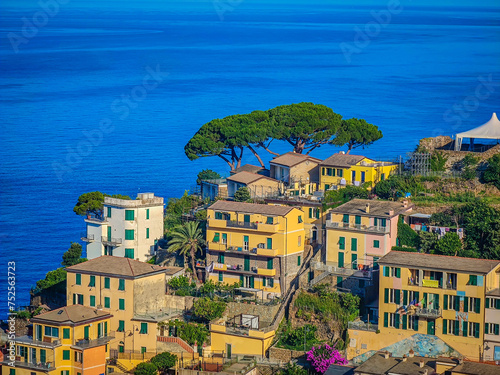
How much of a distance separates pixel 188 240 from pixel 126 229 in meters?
4.85

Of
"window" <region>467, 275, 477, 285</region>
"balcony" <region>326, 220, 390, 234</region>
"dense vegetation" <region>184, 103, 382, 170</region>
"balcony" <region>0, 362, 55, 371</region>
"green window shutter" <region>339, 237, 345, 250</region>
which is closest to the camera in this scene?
"window" <region>467, 275, 477, 285</region>

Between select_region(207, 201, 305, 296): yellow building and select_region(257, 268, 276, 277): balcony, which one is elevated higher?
select_region(207, 201, 305, 296): yellow building

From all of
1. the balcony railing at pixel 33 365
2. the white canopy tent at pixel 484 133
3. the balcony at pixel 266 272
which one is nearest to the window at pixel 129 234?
the balcony at pixel 266 272

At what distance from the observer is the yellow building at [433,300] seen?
52.0 metres

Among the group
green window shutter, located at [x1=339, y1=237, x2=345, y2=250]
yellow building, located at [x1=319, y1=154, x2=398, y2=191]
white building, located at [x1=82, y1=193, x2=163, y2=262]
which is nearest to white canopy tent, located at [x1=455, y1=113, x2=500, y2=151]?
yellow building, located at [x1=319, y1=154, x2=398, y2=191]

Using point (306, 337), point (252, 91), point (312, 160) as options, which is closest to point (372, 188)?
point (312, 160)

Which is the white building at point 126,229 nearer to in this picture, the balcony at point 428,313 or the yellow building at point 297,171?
the yellow building at point 297,171

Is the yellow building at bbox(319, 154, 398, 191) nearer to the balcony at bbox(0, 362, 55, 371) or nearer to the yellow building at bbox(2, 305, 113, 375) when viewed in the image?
the yellow building at bbox(2, 305, 113, 375)

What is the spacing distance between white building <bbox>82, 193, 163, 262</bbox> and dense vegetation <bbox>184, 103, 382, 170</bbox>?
11.5 metres

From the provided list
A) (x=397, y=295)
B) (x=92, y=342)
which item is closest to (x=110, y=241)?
(x=92, y=342)

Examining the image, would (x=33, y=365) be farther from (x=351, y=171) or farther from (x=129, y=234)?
(x=351, y=171)

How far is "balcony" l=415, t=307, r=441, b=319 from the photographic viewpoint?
52688mm

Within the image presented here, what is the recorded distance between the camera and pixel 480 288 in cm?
5178

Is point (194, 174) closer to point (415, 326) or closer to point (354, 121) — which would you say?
point (354, 121)
